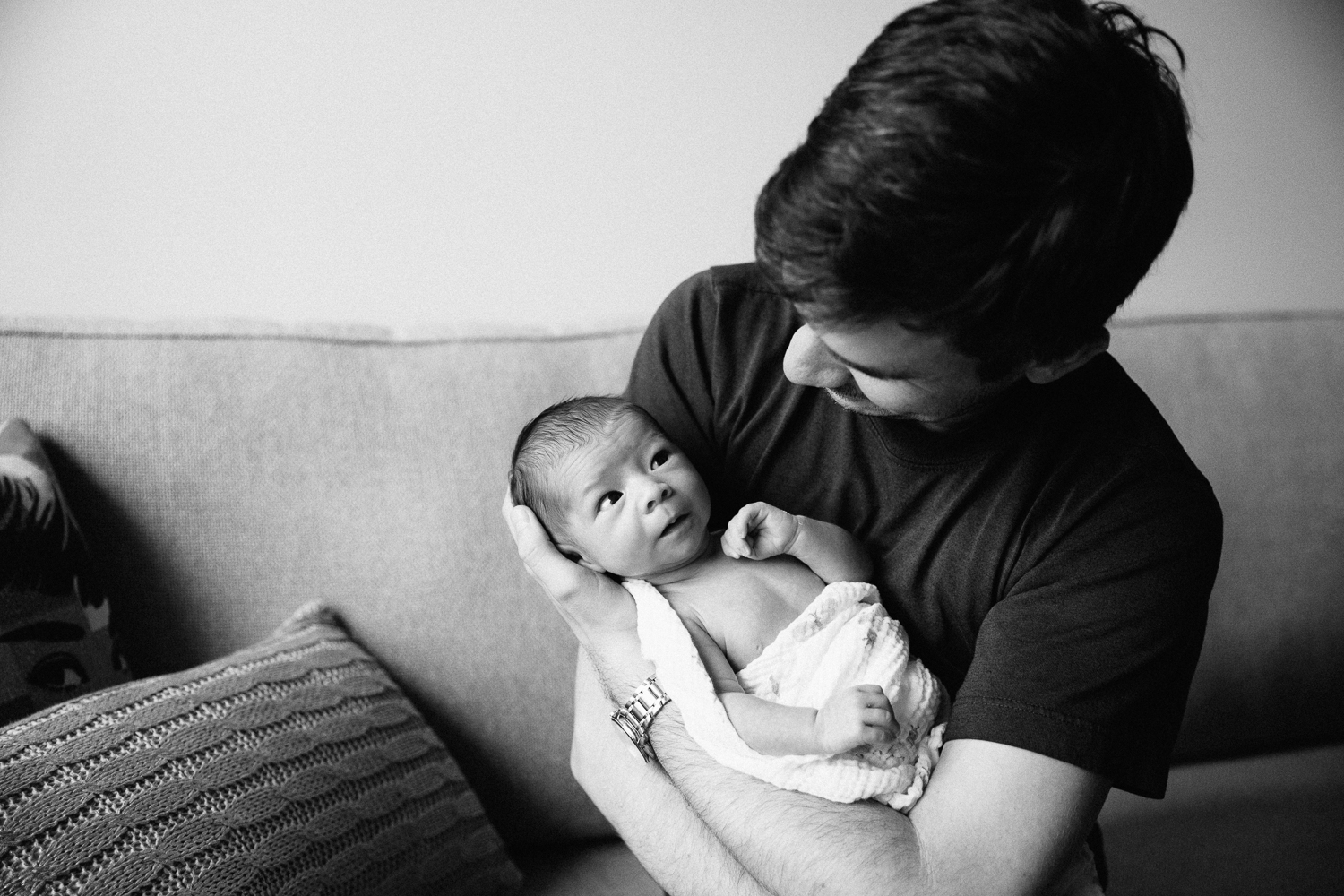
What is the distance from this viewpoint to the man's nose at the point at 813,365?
1017mm

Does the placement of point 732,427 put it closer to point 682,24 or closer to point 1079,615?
point 1079,615

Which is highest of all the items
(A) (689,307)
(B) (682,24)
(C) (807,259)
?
(B) (682,24)

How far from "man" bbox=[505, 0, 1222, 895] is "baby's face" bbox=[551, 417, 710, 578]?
6 cm

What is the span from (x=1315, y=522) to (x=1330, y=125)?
3.44ft

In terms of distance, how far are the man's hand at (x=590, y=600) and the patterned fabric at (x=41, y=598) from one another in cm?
57

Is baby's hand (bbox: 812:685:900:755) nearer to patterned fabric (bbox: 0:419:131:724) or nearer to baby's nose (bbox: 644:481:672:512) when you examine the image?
baby's nose (bbox: 644:481:672:512)

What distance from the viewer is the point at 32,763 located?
97cm

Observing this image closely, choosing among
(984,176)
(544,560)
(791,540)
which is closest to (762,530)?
(791,540)

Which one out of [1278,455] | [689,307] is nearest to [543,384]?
[689,307]

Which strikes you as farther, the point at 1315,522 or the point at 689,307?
the point at 1315,522

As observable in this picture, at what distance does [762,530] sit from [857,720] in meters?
0.28

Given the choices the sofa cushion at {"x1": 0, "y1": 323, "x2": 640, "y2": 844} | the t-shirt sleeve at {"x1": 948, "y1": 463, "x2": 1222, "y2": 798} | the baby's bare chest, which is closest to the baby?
the baby's bare chest

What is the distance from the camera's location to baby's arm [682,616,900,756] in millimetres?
944

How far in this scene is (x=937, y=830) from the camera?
3.17 feet
